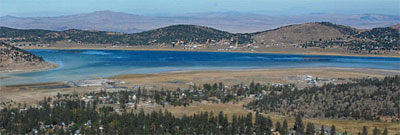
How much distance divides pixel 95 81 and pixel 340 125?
45.7 m

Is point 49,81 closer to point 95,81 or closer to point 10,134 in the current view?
point 95,81

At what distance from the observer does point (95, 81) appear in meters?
79.0

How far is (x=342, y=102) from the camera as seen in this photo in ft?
190

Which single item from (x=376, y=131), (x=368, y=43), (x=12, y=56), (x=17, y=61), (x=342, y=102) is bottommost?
(x=376, y=131)

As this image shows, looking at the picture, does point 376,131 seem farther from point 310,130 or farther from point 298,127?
point 298,127

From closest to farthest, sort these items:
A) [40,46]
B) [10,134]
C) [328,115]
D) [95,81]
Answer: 1. [10,134]
2. [328,115]
3. [95,81]
4. [40,46]

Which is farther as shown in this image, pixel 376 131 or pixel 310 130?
pixel 376 131

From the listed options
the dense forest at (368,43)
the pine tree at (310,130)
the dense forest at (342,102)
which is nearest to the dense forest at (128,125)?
the pine tree at (310,130)

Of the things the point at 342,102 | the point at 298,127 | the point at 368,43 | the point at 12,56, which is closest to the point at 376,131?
the point at 298,127

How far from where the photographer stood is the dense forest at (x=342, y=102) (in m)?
53.7

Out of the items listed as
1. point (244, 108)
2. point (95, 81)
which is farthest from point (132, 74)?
point (244, 108)

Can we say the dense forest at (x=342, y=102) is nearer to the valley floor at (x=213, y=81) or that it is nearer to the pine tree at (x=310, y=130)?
the valley floor at (x=213, y=81)

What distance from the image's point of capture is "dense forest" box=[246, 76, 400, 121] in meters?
53.7

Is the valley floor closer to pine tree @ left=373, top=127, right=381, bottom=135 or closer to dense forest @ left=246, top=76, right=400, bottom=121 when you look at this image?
pine tree @ left=373, top=127, right=381, bottom=135
